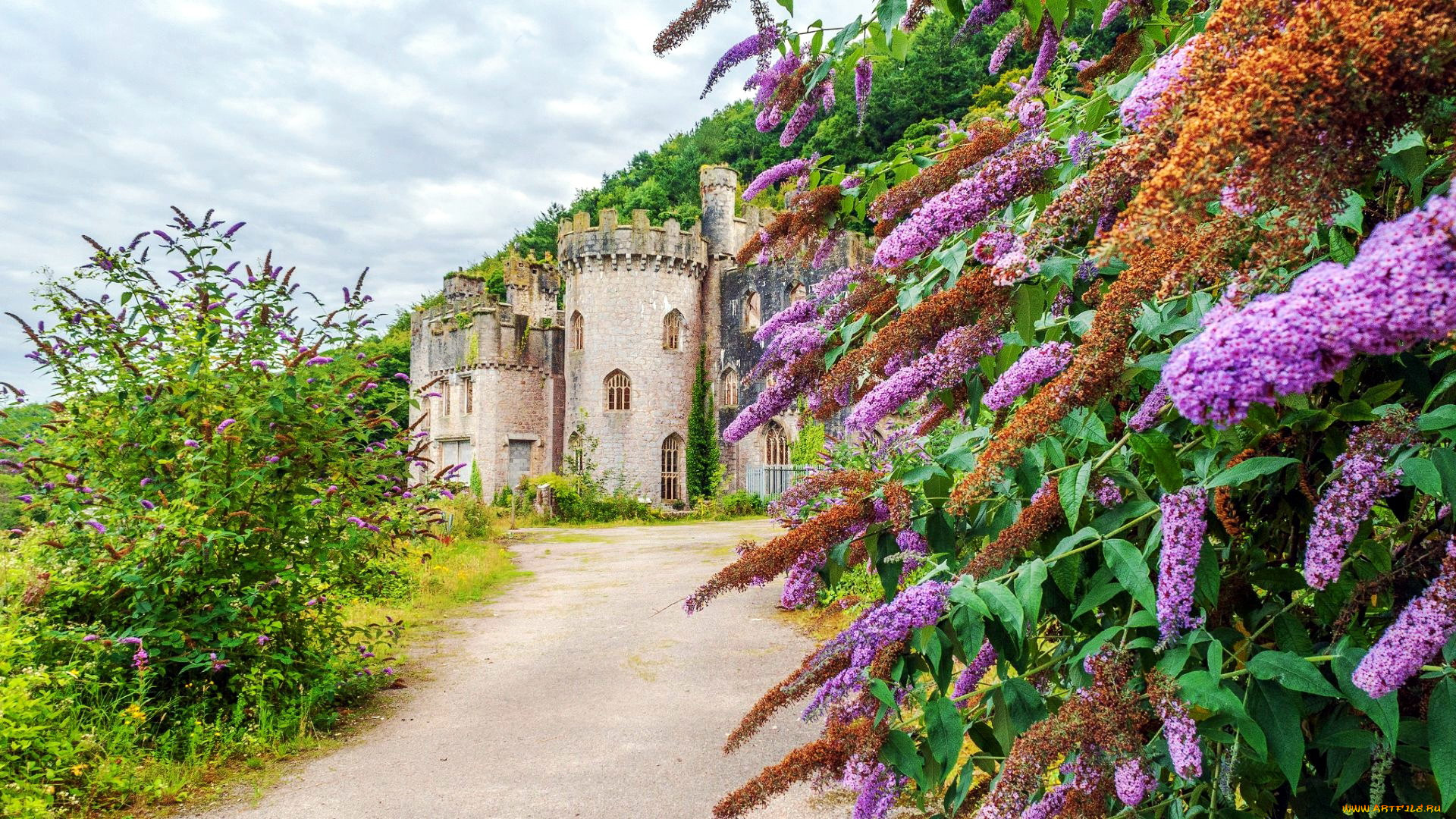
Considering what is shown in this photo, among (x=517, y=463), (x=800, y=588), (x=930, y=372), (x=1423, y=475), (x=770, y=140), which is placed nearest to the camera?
(x=1423, y=475)

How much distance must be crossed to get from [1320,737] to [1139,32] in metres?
2.05

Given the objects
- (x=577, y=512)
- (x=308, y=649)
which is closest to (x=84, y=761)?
(x=308, y=649)

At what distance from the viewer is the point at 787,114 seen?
2.77 metres

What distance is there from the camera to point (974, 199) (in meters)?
1.79

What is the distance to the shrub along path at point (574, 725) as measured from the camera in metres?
4.80

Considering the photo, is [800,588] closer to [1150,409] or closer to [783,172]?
[1150,409]

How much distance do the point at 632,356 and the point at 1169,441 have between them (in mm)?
29530

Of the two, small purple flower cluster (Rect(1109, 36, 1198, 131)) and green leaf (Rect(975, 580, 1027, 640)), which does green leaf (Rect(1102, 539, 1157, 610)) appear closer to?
green leaf (Rect(975, 580, 1027, 640))

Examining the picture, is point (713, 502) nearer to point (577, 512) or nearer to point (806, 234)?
point (577, 512)

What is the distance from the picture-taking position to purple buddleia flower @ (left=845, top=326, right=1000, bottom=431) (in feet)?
5.95

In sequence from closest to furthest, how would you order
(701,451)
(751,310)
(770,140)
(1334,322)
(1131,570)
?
(1334,322), (1131,570), (701,451), (751,310), (770,140)

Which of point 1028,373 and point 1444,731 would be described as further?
point 1028,373

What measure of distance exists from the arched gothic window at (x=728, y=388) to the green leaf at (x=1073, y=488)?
29.4 m

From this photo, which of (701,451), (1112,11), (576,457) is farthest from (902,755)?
(576,457)
